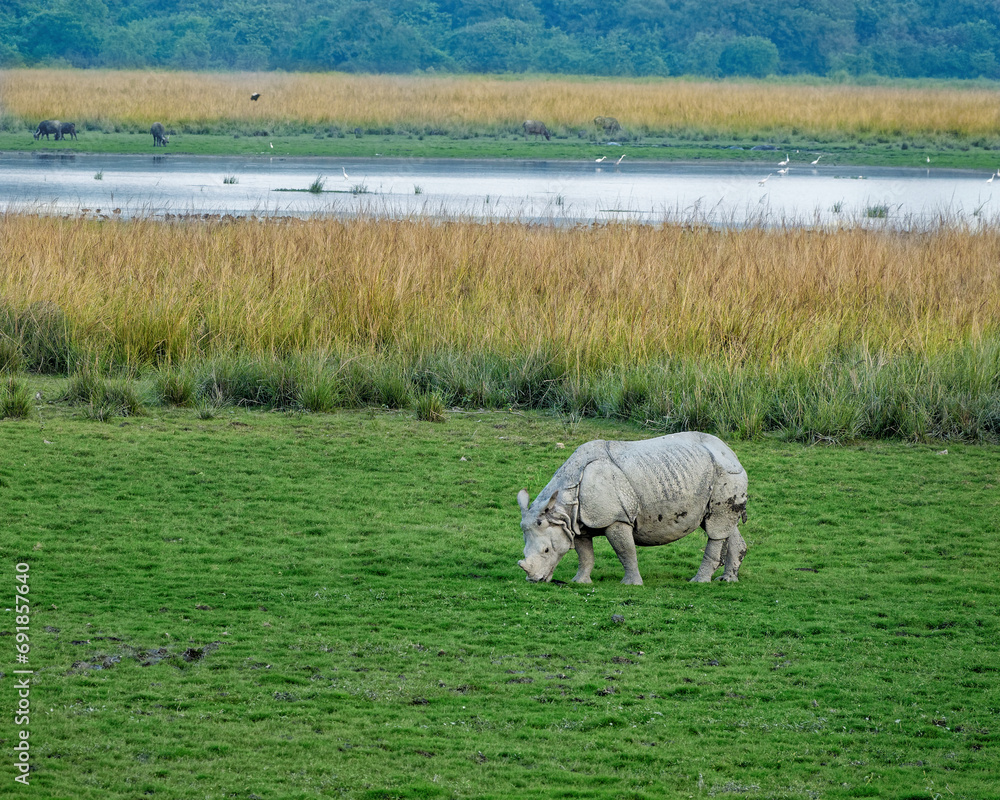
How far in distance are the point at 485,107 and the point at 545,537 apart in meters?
40.3

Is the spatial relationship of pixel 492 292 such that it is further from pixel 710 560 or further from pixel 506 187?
pixel 506 187

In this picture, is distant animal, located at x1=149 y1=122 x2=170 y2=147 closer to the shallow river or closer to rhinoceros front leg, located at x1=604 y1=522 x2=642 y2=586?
the shallow river

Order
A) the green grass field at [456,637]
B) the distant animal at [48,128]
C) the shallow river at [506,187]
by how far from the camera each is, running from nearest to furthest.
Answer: the green grass field at [456,637] < the shallow river at [506,187] < the distant animal at [48,128]

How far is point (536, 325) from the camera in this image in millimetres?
10328

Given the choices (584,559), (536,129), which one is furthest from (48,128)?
(584,559)

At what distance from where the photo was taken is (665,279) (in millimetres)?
11477

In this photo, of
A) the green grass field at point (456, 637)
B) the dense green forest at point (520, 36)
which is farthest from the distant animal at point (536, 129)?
the dense green forest at point (520, 36)

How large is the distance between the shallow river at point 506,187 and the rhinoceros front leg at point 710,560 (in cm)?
1275

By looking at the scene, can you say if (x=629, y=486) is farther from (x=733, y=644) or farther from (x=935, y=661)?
(x=935, y=661)

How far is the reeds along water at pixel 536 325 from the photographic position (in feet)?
30.3

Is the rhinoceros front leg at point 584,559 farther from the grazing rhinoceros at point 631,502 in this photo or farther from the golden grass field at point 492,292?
the golden grass field at point 492,292

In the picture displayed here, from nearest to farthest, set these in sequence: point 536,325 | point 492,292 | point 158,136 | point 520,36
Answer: point 536,325 < point 492,292 < point 158,136 < point 520,36

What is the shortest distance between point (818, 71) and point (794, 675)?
85574mm

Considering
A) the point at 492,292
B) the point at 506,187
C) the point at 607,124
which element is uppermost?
the point at 607,124
